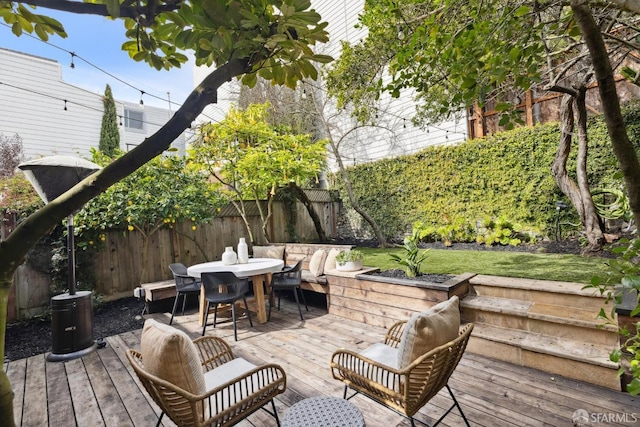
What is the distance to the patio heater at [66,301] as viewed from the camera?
332cm

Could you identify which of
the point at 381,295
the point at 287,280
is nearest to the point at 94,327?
the point at 287,280

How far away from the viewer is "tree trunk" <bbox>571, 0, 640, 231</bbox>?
108cm

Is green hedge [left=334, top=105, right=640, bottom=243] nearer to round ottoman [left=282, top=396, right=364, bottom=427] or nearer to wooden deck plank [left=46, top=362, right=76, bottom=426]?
round ottoman [left=282, top=396, right=364, bottom=427]

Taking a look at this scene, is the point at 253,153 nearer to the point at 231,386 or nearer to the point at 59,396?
the point at 59,396

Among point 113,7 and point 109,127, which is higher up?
point 109,127

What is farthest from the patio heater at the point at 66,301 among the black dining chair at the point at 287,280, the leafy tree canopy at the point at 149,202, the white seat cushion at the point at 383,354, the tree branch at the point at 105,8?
the white seat cushion at the point at 383,354

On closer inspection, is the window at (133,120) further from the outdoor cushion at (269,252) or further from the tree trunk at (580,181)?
the tree trunk at (580,181)

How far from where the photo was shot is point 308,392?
106 inches

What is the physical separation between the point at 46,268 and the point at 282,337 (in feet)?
13.5

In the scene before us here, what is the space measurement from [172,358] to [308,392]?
4.84 feet

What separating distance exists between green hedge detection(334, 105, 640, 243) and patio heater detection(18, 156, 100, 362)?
22.3 feet

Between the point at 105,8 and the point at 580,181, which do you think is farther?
the point at 580,181

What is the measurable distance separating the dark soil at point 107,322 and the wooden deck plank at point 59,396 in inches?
31.8

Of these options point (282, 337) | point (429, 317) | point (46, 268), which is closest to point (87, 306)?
point (46, 268)
